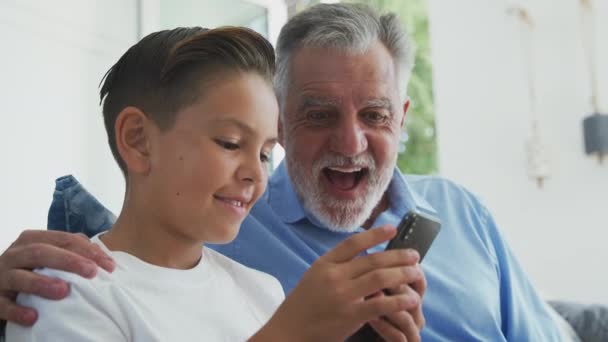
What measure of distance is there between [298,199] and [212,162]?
651mm

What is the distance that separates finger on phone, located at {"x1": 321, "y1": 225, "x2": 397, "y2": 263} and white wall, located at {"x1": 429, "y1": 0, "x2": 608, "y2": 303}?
2.78 meters

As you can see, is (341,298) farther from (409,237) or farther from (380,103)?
(380,103)

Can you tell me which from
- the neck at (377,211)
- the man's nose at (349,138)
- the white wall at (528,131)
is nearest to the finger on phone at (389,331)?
the man's nose at (349,138)

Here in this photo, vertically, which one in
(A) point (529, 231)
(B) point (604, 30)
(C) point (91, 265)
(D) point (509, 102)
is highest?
(B) point (604, 30)

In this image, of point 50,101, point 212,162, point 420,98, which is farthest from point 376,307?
point 420,98

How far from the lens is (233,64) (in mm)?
946

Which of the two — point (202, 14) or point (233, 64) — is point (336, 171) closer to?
point (233, 64)

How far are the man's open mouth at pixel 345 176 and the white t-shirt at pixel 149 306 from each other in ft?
1.53

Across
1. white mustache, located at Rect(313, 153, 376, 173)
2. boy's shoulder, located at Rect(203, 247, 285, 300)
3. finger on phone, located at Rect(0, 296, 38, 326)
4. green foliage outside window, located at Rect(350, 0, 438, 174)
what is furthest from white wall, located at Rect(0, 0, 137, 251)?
green foliage outside window, located at Rect(350, 0, 438, 174)

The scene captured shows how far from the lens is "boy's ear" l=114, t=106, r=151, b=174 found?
92cm

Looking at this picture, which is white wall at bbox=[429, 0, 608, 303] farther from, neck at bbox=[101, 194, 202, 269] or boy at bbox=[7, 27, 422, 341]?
neck at bbox=[101, 194, 202, 269]

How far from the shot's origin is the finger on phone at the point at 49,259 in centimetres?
80

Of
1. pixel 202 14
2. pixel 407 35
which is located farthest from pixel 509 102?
pixel 407 35

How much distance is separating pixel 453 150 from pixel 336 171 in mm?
2501
